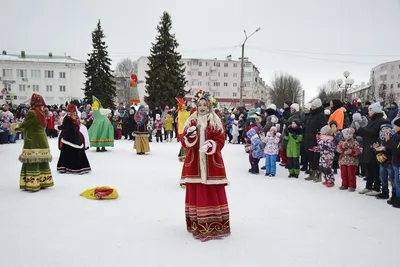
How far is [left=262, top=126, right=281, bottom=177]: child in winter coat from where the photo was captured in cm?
930

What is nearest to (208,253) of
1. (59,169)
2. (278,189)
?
(278,189)

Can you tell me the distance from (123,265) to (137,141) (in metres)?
9.49

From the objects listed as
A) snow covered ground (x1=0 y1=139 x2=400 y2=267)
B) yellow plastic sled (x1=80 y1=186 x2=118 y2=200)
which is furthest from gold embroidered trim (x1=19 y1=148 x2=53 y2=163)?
yellow plastic sled (x1=80 y1=186 x2=118 y2=200)

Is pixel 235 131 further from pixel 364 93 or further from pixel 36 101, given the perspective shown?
pixel 364 93

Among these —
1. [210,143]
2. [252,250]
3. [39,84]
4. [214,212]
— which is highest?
[39,84]

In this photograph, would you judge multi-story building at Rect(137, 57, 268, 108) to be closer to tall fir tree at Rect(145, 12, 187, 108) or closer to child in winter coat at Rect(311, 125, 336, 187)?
tall fir tree at Rect(145, 12, 187, 108)

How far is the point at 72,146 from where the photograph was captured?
8.66 meters

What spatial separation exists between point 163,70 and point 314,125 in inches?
1011

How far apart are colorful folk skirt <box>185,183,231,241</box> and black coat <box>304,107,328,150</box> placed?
5.12m

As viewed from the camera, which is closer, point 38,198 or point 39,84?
point 38,198

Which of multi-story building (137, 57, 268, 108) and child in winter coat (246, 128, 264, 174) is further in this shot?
multi-story building (137, 57, 268, 108)

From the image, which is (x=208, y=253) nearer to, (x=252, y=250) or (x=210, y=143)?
(x=252, y=250)

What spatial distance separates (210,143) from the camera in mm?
4559

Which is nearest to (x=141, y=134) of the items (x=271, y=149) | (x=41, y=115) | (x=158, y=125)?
(x=158, y=125)
